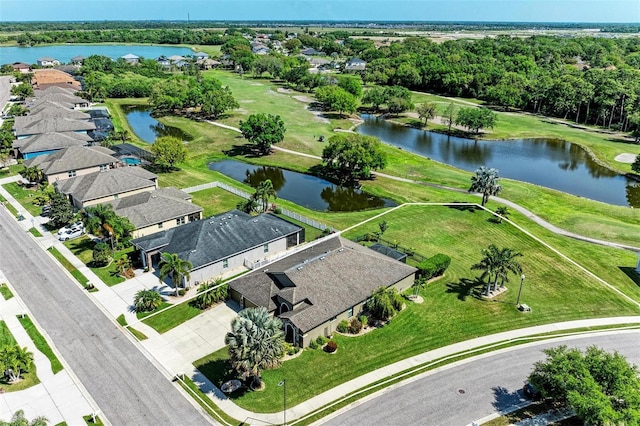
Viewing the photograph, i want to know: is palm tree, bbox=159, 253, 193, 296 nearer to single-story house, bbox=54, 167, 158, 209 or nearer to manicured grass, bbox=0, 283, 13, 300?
manicured grass, bbox=0, 283, 13, 300

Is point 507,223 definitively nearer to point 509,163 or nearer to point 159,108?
point 509,163

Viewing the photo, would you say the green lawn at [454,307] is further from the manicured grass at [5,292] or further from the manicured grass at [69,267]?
the manicured grass at [5,292]

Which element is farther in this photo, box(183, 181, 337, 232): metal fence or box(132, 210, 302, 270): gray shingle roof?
box(183, 181, 337, 232): metal fence

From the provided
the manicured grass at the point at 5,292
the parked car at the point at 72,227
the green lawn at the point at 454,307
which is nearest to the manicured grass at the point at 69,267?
the parked car at the point at 72,227

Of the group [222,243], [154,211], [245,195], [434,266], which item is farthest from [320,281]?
[245,195]

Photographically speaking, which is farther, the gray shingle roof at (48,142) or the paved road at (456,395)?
the gray shingle roof at (48,142)

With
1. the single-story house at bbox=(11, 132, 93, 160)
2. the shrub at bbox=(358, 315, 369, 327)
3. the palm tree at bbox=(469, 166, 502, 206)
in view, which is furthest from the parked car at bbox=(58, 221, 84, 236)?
the palm tree at bbox=(469, 166, 502, 206)
